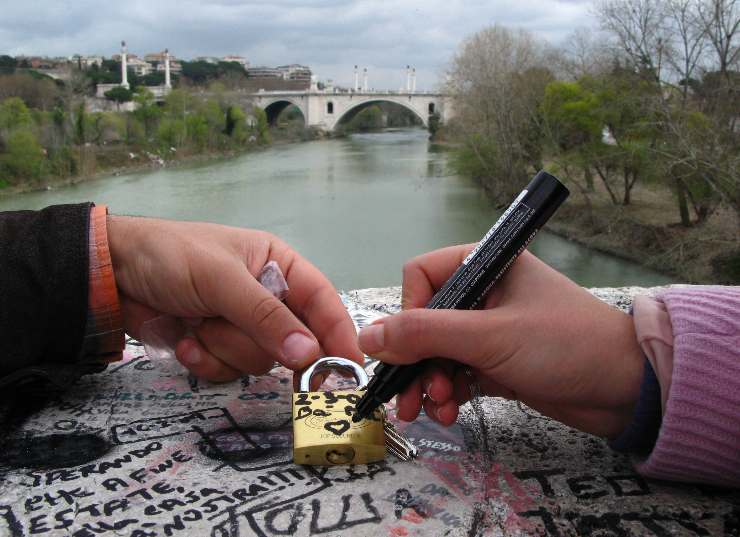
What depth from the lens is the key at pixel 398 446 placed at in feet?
2.63

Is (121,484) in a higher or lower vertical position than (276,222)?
higher

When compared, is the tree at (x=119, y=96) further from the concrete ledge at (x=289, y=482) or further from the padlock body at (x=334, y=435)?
the padlock body at (x=334, y=435)

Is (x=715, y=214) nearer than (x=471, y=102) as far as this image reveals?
Yes

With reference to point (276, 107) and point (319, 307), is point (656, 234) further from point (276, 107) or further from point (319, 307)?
point (276, 107)

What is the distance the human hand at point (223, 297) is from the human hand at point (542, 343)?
0.72ft

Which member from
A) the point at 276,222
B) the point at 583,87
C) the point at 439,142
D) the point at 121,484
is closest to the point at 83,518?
the point at 121,484

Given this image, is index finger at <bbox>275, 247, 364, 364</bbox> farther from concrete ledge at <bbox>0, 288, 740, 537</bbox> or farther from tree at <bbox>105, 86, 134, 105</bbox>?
tree at <bbox>105, 86, 134, 105</bbox>

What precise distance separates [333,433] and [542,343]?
252 millimetres

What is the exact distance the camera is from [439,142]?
1855 cm

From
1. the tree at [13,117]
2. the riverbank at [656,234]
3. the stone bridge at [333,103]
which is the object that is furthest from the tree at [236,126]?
the riverbank at [656,234]

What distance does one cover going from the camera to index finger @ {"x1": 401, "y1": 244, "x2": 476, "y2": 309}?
0.83 metres

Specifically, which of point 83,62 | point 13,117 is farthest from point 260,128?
point 83,62

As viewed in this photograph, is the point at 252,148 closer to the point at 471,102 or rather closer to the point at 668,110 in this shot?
the point at 471,102

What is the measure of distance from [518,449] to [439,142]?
1816cm
